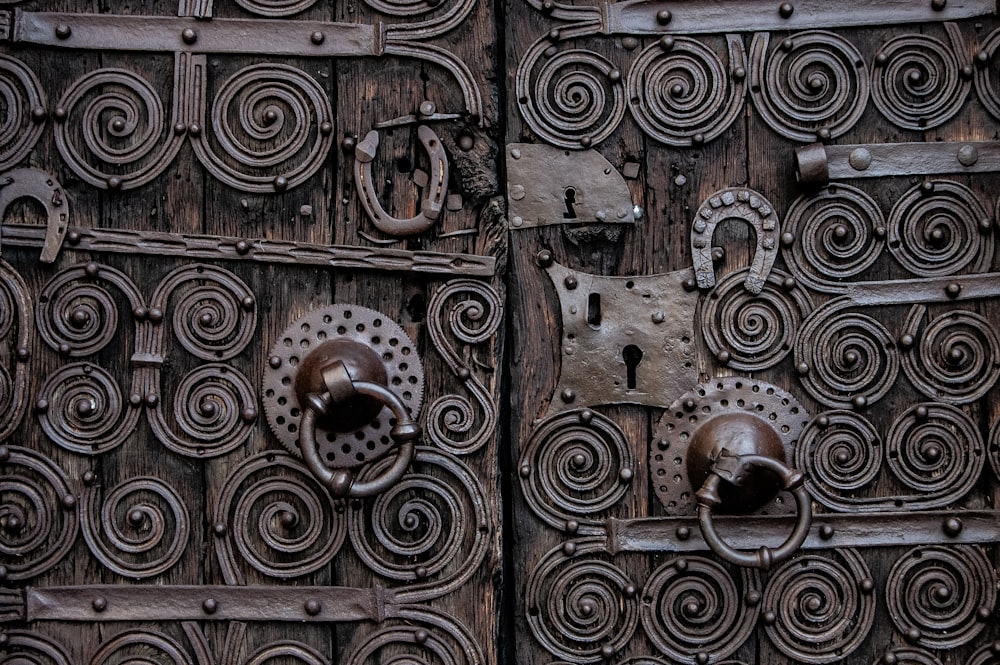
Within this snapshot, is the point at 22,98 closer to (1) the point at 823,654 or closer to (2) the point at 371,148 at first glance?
(2) the point at 371,148

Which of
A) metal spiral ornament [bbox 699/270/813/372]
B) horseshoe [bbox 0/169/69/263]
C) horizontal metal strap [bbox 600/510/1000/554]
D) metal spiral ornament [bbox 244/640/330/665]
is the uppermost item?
horseshoe [bbox 0/169/69/263]

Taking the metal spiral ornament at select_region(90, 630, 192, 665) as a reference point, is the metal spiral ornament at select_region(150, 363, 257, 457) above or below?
above

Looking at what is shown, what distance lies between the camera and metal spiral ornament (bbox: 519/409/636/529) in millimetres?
1299

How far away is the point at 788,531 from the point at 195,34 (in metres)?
1.08

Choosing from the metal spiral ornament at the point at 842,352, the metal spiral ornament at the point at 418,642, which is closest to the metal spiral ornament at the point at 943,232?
the metal spiral ornament at the point at 842,352

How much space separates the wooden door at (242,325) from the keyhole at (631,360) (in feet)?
0.61

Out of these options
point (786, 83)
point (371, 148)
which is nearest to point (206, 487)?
point (371, 148)

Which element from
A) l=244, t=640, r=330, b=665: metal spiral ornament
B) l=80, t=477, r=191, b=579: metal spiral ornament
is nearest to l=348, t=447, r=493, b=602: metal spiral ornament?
l=244, t=640, r=330, b=665: metal spiral ornament

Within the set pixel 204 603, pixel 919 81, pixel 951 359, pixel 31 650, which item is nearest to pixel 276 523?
pixel 204 603

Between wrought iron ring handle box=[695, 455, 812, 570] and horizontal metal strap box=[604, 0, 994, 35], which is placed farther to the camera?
horizontal metal strap box=[604, 0, 994, 35]

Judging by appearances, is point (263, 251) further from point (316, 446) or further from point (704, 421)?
point (704, 421)

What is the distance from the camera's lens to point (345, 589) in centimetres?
126

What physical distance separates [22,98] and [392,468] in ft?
2.38

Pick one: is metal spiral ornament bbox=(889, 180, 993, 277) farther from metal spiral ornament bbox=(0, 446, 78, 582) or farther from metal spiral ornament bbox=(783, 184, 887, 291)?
metal spiral ornament bbox=(0, 446, 78, 582)
